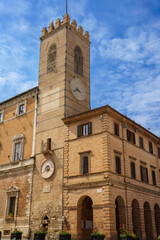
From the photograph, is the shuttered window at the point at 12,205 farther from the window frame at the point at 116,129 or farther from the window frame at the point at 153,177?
the window frame at the point at 153,177

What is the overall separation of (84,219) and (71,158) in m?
6.71

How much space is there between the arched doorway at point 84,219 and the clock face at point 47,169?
16.2ft

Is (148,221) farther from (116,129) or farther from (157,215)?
(116,129)

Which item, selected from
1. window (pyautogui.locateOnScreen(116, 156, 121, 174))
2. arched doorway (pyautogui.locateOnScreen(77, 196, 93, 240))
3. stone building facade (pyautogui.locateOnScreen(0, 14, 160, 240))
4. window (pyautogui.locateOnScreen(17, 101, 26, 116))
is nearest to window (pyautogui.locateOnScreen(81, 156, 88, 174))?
stone building facade (pyautogui.locateOnScreen(0, 14, 160, 240))

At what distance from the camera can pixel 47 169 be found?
3142 cm

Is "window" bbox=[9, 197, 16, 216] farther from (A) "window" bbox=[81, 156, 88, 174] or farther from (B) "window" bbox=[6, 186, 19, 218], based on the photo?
(A) "window" bbox=[81, 156, 88, 174]

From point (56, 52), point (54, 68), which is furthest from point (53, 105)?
point (56, 52)

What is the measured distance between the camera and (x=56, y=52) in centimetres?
3753

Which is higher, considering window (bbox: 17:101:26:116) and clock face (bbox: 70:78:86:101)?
clock face (bbox: 70:78:86:101)

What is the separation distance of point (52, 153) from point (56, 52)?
14400mm

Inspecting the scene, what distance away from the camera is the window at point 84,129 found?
2934 cm

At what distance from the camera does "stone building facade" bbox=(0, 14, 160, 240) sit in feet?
89.9

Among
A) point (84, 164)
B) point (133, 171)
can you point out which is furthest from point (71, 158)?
point (133, 171)

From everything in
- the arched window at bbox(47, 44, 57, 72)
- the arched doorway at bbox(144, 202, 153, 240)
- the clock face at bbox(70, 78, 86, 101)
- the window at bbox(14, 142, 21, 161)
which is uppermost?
the arched window at bbox(47, 44, 57, 72)
